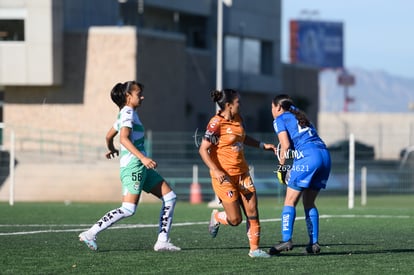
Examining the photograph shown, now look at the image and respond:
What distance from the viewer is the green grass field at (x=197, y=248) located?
441 inches

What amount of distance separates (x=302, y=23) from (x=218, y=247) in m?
100

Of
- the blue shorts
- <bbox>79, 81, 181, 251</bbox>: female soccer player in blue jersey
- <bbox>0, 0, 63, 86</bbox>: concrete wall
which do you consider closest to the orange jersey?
the blue shorts

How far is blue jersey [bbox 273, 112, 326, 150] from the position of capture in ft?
41.2

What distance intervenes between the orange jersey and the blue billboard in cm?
9807

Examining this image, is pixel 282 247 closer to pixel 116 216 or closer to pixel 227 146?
pixel 227 146

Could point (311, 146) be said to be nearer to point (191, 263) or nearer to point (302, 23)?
point (191, 263)

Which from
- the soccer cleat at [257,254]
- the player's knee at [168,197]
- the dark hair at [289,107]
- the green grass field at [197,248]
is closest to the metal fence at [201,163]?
the green grass field at [197,248]

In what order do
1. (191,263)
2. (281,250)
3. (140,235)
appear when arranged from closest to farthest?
(191,263) → (281,250) → (140,235)

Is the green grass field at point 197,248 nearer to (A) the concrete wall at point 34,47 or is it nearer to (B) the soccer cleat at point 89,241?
(B) the soccer cleat at point 89,241

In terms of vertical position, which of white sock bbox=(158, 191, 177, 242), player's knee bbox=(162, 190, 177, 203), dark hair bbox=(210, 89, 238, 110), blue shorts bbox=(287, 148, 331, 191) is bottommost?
white sock bbox=(158, 191, 177, 242)

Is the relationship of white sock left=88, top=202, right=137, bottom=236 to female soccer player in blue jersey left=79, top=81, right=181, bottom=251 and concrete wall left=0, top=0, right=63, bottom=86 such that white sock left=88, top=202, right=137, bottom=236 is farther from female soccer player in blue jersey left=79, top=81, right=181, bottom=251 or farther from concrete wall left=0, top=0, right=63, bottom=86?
concrete wall left=0, top=0, right=63, bottom=86

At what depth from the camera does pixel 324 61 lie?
111m

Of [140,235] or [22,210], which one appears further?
[22,210]

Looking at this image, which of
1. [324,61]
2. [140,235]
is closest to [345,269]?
[140,235]
